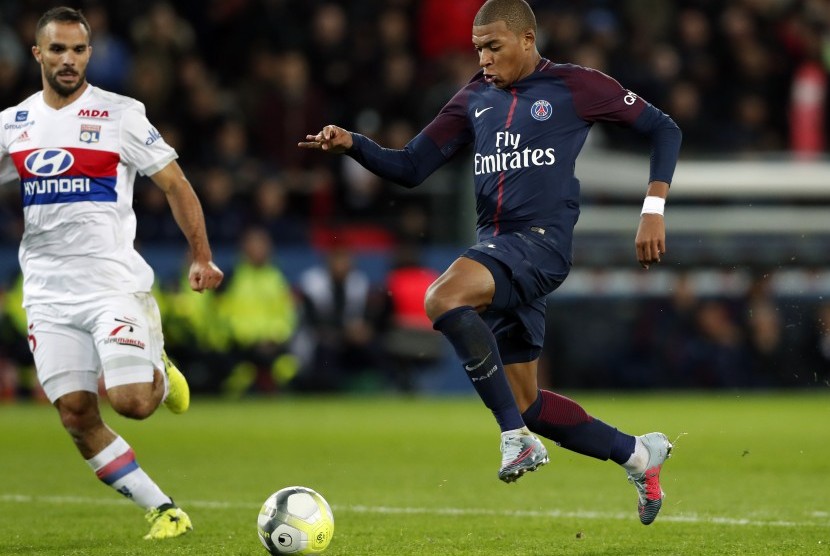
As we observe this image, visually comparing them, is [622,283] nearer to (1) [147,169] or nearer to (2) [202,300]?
(2) [202,300]

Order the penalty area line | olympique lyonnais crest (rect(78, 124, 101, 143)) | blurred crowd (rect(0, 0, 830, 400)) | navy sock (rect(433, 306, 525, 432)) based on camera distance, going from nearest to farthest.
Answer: navy sock (rect(433, 306, 525, 432))
olympique lyonnais crest (rect(78, 124, 101, 143))
the penalty area line
blurred crowd (rect(0, 0, 830, 400))

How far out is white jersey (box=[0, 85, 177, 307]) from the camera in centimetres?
684

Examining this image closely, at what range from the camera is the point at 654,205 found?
635 cm

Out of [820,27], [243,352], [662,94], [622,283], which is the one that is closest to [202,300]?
[243,352]

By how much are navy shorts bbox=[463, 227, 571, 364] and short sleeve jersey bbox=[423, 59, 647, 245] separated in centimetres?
10

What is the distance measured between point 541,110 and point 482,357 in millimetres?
1191

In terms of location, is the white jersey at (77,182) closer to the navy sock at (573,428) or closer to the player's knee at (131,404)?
the player's knee at (131,404)

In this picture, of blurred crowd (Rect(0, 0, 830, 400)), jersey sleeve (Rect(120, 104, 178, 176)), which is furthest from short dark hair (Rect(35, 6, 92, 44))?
blurred crowd (Rect(0, 0, 830, 400))

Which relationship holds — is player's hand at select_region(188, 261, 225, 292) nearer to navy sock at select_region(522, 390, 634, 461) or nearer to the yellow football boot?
the yellow football boot

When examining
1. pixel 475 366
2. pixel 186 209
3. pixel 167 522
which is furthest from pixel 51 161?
pixel 475 366

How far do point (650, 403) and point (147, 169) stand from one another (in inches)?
335

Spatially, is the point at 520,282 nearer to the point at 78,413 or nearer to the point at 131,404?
the point at 131,404

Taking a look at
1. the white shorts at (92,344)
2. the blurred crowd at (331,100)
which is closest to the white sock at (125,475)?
the white shorts at (92,344)

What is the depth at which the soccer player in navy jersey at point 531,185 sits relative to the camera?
6.36 meters
